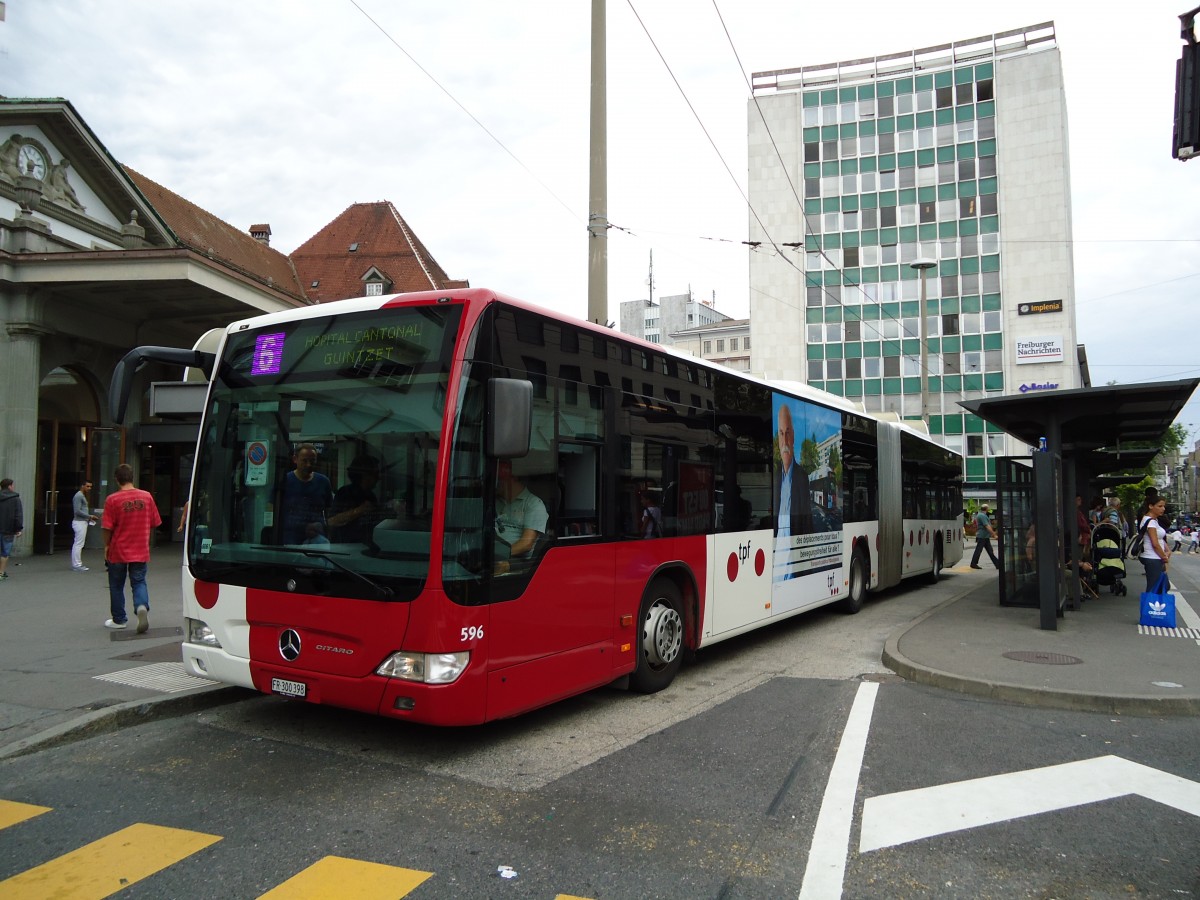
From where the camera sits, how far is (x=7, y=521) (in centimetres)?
1441

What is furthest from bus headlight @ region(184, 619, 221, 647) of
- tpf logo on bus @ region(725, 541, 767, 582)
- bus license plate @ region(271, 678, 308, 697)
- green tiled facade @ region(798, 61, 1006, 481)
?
green tiled facade @ region(798, 61, 1006, 481)

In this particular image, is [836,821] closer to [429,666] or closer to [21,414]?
[429,666]

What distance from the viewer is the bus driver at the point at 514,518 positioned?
17.0ft

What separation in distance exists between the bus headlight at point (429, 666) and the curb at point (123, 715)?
2.44 metres

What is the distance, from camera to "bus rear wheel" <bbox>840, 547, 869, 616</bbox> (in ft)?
40.6

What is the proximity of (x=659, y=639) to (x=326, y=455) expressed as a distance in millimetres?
3270

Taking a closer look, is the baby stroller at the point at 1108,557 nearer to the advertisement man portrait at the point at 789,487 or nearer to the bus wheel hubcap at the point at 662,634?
the advertisement man portrait at the point at 789,487

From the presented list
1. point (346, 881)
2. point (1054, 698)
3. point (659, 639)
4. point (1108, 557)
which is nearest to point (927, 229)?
point (1108, 557)

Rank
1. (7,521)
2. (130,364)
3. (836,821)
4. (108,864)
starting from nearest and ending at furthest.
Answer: (108,864), (836,821), (130,364), (7,521)

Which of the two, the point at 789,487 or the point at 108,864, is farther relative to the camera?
the point at 789,487

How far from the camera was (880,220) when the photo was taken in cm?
5603

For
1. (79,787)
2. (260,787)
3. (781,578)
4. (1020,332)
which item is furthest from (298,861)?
(1020,332)

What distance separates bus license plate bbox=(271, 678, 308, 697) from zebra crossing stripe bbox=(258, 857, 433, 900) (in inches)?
65.8

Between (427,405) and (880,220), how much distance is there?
5685cm
